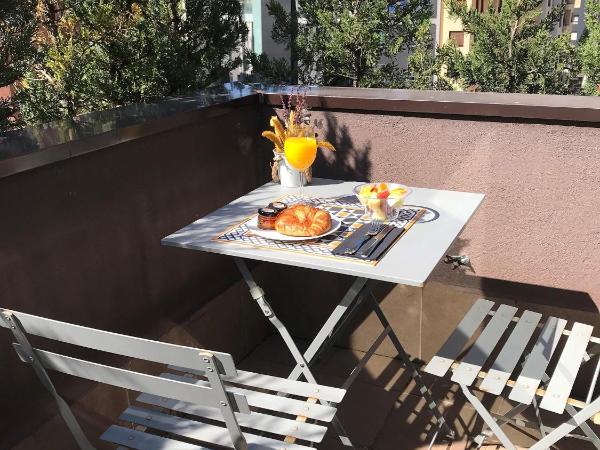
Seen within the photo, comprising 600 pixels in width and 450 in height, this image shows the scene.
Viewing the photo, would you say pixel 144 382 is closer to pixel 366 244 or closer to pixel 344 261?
pixel 344 261

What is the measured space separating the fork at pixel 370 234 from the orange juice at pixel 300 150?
502 millimetres

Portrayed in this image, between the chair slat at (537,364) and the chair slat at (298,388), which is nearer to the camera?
the chair slat at (298,388)

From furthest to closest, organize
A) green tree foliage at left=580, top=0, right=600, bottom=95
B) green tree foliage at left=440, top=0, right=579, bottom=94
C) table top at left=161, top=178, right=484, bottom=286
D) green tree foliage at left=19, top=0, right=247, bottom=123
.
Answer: green tree foliage at left=440, top=0, right=579, bottom=94, green tree foliage at left=580, top=0, right=600, bottom=95, green tree foliage at left=19, top=0, right=247, bottom=123, table top at left=161, top=178, right=484, bottom=286

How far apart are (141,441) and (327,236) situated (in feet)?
2.96

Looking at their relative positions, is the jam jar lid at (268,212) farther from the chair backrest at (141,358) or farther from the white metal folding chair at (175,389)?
the chair backrest at (141,358)

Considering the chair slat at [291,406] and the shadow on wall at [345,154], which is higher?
the shadow on wall at [345,154]

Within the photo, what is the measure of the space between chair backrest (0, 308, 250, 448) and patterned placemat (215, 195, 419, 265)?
2.19ft

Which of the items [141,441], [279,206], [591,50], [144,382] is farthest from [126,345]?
[591,50]

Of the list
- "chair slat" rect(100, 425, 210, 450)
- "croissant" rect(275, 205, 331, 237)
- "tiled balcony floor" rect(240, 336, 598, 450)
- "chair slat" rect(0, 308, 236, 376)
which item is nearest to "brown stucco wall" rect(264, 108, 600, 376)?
"tiled balcony floor" rect(240, 336, 598, 450)

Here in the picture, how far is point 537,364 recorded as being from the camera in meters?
2.29

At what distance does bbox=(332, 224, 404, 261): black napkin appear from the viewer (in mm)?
2004

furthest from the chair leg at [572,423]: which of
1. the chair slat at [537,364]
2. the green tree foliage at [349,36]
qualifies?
the green tree foliage at [349,36]

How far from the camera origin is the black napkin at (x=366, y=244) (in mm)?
2004

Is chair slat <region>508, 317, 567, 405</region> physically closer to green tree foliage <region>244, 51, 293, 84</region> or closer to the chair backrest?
Result: the chair backrest
